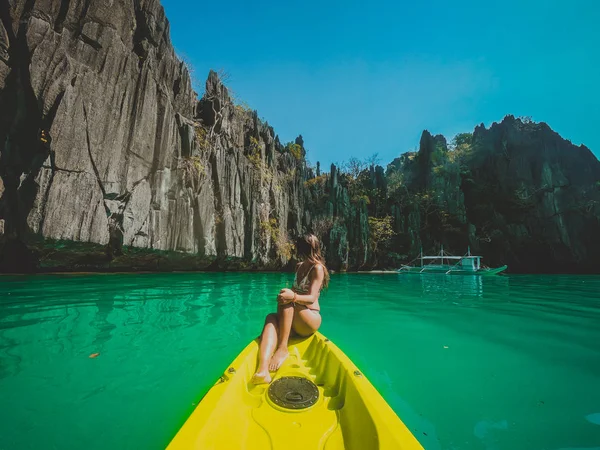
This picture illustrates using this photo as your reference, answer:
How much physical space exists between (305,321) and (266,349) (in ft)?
2.09

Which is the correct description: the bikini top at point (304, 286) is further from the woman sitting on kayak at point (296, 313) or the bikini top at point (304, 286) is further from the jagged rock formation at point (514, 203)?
the jagged rock formation at point (514, 203)

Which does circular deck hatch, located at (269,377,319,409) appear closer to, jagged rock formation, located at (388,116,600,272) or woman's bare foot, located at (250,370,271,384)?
woman's bare foot, located at (250,370,271,384)

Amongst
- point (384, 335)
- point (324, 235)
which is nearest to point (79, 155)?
point (384, 335)

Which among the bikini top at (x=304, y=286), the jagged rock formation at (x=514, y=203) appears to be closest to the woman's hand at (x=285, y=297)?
the bikini top at (x=304, y=286)

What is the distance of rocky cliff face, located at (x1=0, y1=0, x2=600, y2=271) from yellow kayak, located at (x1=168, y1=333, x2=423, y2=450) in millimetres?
12978

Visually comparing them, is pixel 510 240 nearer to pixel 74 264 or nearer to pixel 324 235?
pixel 324 235

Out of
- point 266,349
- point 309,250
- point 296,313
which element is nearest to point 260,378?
point 266,349

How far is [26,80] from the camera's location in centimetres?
1161

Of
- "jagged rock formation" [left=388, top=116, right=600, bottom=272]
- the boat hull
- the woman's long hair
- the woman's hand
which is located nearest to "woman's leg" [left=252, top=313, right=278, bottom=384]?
the woman's hand

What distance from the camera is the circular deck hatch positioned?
2031 mm

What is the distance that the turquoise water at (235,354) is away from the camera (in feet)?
6.80

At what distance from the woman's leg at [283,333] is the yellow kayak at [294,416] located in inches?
10.6

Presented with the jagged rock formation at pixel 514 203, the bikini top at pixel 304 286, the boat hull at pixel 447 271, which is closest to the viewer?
the bikini top at pixel 304 286

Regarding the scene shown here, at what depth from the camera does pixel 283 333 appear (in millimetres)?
2887
